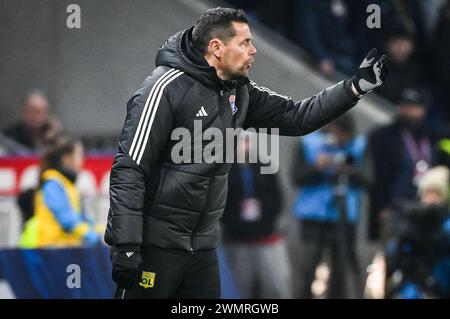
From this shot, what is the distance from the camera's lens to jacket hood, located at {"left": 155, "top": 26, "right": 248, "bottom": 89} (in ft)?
17.7

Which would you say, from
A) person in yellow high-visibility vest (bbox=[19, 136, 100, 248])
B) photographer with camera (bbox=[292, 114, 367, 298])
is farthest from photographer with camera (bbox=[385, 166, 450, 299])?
person in yellow high-visibility vest (bbox=[19, 136, 100, 248])

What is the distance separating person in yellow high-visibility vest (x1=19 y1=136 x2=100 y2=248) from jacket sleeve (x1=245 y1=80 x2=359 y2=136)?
245 centimetres

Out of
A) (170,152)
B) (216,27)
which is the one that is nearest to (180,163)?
(170,152)

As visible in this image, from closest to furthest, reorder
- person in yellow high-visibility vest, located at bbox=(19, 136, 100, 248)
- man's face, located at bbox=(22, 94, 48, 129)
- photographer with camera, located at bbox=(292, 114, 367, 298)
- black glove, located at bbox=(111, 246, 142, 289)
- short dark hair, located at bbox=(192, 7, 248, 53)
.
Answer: black glove, located at bbox=(111, 246, 142, 289) → short dark hair, located at bbox=(192, 7, 248, 53) → person in yellow high-visibility vest, located at bbox=(19, 136, 100, 248) → photographer with camera, located at bbox=(292, 114, 367, 298) → man's face, located at bbox=(22, 94, 48, 129)

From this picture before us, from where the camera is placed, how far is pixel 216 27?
5367mm

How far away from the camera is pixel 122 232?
17.0 feet

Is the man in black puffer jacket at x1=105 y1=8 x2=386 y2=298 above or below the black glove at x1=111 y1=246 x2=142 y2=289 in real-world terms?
above

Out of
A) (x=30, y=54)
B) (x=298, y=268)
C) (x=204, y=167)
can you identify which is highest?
(x=30, y=54)

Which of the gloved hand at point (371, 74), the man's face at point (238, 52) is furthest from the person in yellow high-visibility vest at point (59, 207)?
the gloved hand at point (371, 74)

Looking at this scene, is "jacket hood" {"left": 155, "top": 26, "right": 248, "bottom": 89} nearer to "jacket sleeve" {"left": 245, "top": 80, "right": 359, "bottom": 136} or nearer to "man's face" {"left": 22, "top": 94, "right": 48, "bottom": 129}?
"jacket sleeve" {"left": 245, "top": 80, "right": 359, "bottom": 136}

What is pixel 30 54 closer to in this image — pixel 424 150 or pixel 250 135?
pixel 250 135

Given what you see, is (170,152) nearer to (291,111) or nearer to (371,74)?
(291,111)
